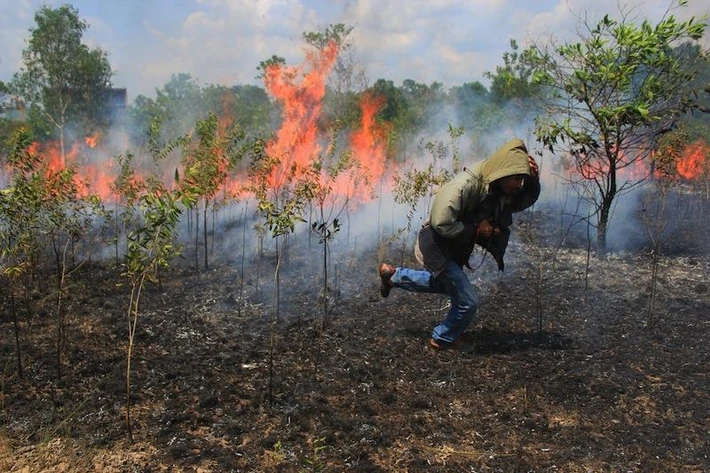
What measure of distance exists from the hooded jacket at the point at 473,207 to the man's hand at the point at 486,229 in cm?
4

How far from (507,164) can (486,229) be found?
68cm

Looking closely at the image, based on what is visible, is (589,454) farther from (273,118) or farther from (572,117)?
(273,118)

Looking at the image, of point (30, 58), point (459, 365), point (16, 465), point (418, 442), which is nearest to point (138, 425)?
point (16, 465)

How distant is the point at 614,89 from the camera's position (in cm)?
→ 794

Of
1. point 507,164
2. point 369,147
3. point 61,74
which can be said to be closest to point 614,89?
point 507,164

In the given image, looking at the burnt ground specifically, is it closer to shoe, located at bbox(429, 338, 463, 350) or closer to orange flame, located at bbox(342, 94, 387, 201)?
shoe, located at bbox(429, 338, 463, 350)

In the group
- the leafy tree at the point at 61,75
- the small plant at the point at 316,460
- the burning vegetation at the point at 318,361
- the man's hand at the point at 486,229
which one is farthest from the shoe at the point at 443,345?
the leafy tree at the point at 61,75

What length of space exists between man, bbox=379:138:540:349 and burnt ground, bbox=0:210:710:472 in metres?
0.55

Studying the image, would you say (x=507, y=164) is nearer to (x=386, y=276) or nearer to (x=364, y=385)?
(x=386, y=276)

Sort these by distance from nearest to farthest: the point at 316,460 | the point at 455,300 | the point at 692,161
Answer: the point at 316,460, the point at 455,300, the point at 692,161

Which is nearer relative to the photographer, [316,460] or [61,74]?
[316,460]

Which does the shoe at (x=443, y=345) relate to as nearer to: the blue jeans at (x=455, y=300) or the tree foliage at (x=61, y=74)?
the blue jeans at (x=455, y=300)

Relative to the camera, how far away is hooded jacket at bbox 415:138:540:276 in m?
4.79

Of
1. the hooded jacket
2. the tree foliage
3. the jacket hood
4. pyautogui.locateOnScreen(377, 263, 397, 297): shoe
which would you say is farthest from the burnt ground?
the tree foliage
